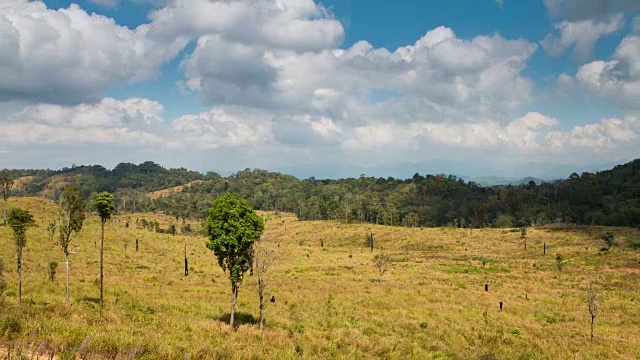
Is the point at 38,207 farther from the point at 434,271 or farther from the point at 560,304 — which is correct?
the point at 560,304

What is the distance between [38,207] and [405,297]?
12843 cm

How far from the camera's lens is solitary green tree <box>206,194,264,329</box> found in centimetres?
2611

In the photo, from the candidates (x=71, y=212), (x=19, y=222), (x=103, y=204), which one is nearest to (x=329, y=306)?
(x=103, y=204)

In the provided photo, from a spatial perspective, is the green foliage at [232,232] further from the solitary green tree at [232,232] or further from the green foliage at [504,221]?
the green foliage at [504,221]

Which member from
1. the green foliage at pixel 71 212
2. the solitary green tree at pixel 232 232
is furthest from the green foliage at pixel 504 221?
the green foliage at pixel 71 212

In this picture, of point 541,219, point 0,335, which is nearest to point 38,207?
point 0,335

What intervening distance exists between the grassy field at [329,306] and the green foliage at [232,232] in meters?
4.62

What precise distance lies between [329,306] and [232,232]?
17026mm

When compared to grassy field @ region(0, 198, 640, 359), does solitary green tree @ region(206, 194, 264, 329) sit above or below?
above

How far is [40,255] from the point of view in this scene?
59.3 meters

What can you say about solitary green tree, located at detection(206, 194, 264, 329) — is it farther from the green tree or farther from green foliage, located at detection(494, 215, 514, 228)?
green foliage, located at detection(494, 215, 514, 228)

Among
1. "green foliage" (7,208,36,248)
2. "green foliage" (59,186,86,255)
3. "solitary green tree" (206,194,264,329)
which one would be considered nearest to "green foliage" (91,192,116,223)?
"green foliage" (59,186,86,255)

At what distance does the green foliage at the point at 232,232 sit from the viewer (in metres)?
26.1

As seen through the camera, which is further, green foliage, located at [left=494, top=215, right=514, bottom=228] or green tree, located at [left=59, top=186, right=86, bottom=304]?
green foliage, located at [left=494, top=215, right=514, bottom=228]
